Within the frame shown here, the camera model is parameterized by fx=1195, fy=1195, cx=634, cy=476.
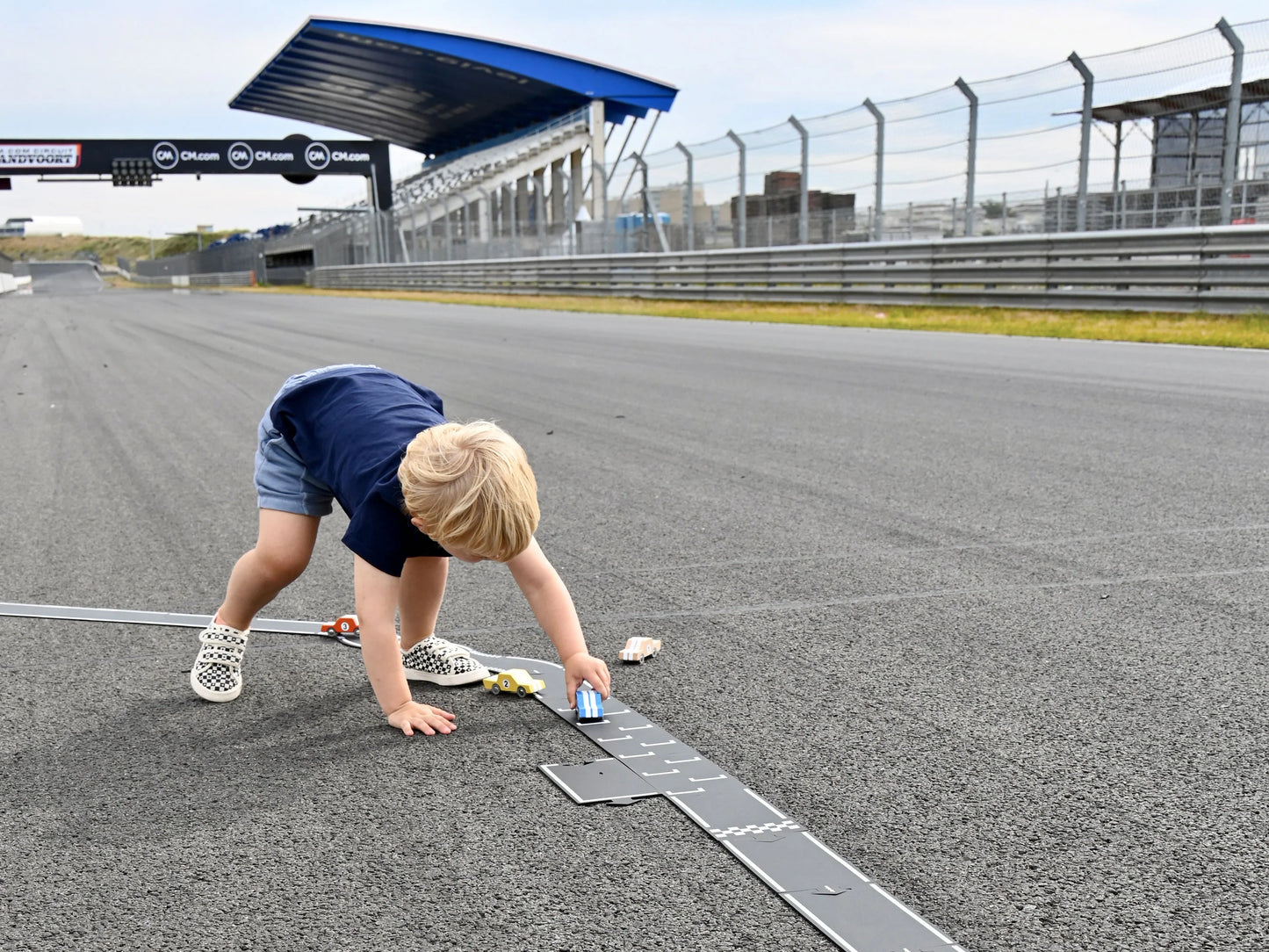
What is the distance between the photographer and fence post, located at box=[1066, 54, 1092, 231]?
52.0ft

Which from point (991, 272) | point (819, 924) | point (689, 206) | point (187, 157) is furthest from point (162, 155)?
point (819, 924)

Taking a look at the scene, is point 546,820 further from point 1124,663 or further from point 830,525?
point 830,525

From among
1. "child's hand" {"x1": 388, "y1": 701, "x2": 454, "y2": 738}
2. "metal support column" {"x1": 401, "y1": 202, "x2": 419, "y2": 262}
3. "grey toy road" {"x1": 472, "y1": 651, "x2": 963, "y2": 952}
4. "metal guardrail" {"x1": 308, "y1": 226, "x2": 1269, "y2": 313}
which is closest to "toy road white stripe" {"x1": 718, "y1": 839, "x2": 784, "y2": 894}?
"grey toy road" {"x1": 472, "y1": 651, "x2": 963, "y2": 952}

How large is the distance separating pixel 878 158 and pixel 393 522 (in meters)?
18.4

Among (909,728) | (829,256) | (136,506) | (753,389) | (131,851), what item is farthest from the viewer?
(829,256)

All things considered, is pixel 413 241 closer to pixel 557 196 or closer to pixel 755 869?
pixel 557 196

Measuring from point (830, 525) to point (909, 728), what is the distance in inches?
82.7

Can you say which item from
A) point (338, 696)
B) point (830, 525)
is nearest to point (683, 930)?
point (338, 696)

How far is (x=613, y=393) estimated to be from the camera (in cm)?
938

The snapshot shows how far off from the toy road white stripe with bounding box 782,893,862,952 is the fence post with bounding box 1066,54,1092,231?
1569 cm

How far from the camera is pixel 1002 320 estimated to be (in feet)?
52.0

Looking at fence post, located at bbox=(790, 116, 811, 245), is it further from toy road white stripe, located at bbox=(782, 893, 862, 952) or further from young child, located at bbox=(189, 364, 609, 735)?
toy road white stripe, located at bbox=(782, 893, 862, 952)

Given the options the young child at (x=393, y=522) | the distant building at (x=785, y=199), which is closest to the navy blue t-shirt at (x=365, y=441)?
the young child at (x=393, y=522)

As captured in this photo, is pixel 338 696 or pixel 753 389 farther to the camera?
pixel 753 389
